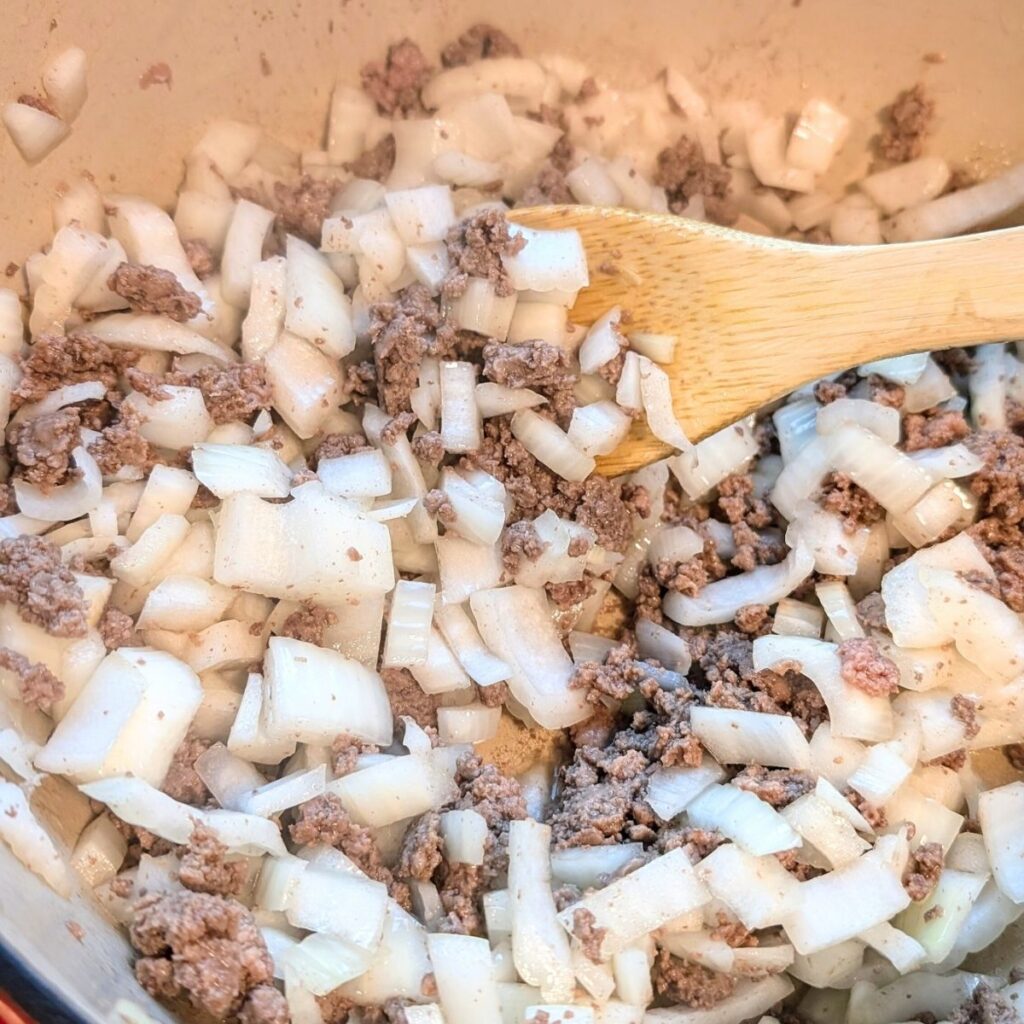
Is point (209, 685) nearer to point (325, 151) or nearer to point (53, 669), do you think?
point (53, 669)

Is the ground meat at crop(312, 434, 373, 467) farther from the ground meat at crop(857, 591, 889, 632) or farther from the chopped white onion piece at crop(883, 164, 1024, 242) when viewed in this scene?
the chopped white onion piece at crop(883, 164, 1024, 242)

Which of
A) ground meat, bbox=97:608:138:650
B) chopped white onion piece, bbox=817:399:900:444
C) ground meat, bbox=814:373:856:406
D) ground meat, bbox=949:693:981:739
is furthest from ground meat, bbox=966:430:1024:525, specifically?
ground meat, bbox=97:608:138:650

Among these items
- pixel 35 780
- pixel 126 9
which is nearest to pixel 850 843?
pixel 35 780

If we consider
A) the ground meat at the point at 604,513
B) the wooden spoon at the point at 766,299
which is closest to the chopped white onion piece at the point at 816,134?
the wooden spoon at the point at 766,299

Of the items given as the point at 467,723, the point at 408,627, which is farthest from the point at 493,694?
the point at 408,627

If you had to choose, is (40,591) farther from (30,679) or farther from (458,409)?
(458,409)

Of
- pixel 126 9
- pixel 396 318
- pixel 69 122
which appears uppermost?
pixel 126 9
